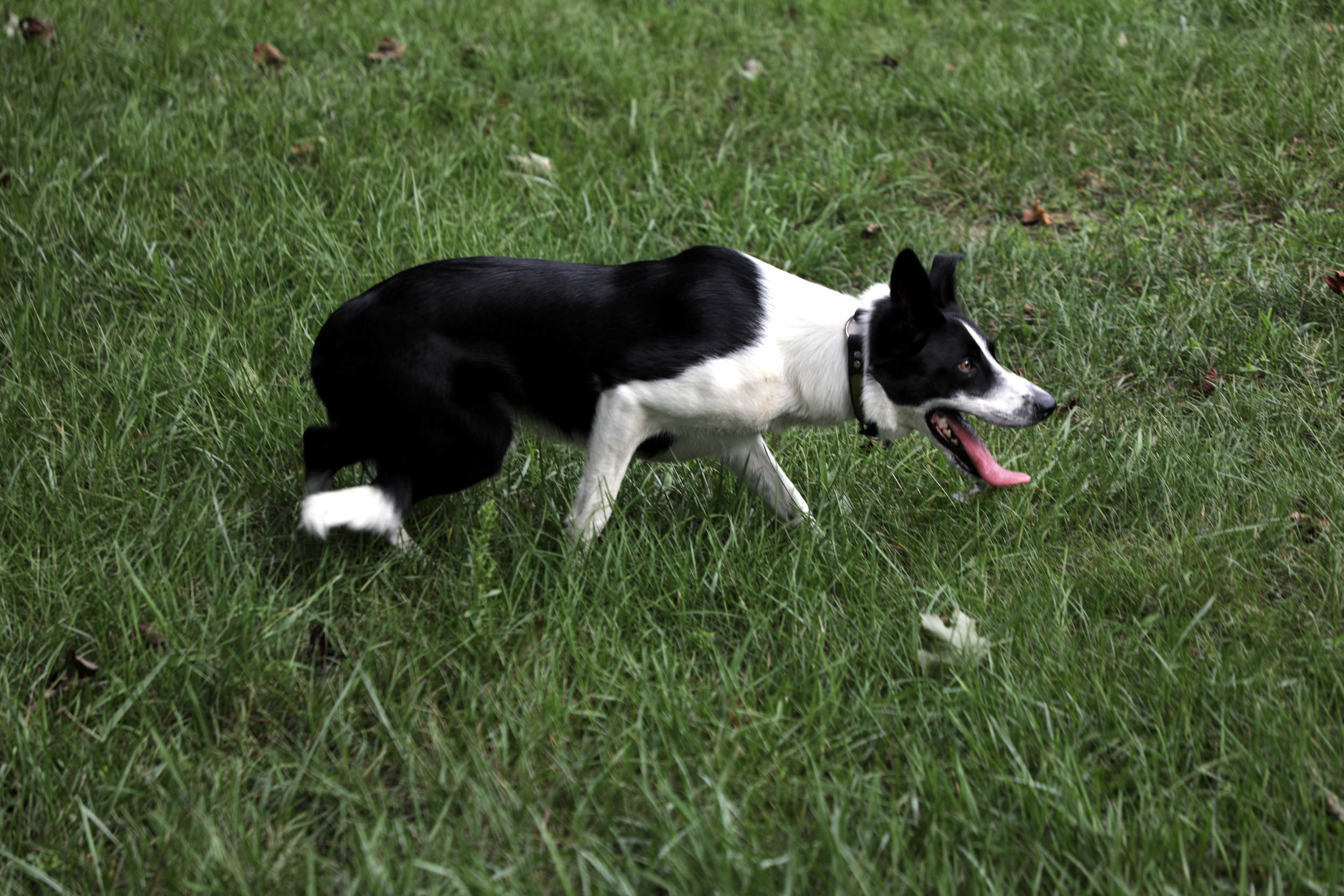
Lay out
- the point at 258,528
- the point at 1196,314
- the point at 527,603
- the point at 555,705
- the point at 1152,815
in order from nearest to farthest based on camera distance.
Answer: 1. the point at 1152,815
2. the point at 555,705
3. the point at 527,603
4. the point at 258,528
5. the point at 1196,314

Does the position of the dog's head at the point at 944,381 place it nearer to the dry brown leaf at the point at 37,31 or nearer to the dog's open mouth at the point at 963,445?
the dog's open mouth at the point at 963,445

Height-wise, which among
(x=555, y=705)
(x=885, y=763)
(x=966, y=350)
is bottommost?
(x=885, y=763)

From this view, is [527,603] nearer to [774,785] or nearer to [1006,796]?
[774,785]

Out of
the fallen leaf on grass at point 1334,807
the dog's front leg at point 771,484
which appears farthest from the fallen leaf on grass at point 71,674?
the fallen leaf on grass at point 1334,807

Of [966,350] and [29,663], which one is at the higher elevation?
[966,350]

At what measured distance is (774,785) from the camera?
207cm

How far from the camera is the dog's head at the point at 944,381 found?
8.96 ft

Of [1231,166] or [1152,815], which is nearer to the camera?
[1152,815]

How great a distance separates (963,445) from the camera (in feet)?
9.35

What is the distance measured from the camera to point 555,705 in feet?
7.29

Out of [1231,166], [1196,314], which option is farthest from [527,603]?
[1231,166]

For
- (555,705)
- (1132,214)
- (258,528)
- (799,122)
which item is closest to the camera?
(555,705)

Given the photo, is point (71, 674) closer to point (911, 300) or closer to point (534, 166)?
point (911, 300)

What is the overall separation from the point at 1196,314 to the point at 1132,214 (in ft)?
2.43
